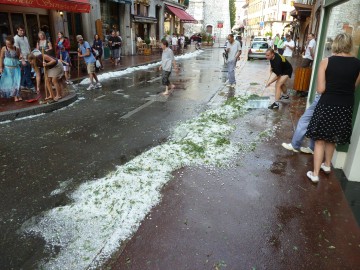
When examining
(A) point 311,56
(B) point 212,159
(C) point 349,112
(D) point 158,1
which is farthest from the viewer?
(D) point 158,1

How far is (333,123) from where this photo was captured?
12.2ft

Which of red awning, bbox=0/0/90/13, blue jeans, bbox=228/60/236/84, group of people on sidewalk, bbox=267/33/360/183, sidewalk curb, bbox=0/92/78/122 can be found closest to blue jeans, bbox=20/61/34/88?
sidewalk curb, bbox=0/92/78/122

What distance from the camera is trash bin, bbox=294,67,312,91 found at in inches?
342

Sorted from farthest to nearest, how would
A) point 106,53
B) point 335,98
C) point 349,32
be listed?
point 106,53, point 349,32, point 335,98

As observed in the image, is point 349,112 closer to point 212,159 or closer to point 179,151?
point 212,159

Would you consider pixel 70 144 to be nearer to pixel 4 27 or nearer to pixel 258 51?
pixel 4 27

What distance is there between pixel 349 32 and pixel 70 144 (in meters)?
5.29

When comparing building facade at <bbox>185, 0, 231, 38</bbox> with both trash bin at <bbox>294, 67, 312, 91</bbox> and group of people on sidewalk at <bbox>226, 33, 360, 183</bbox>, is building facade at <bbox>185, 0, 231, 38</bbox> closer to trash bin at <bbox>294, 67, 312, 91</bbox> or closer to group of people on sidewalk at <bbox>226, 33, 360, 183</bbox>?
trash bin at <bbox>294, 67, 312, 91</bbox>

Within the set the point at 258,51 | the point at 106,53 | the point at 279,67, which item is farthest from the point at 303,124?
the point at 258,51

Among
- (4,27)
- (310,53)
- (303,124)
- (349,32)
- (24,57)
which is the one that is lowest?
(303,124)

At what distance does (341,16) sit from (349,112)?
2.67 meters

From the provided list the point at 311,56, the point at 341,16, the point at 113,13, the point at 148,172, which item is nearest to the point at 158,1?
the point at 113,13

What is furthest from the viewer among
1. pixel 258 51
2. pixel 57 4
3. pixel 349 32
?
pixel 258 51

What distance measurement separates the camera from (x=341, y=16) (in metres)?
5.36
